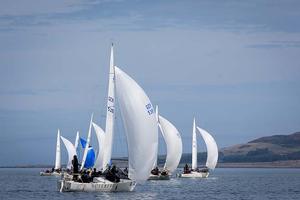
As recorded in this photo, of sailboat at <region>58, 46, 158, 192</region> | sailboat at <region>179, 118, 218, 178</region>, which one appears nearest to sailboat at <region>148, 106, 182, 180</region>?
sailboat at <region>179, 118, 218, 178</region>

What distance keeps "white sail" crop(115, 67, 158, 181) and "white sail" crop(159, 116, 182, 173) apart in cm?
4051

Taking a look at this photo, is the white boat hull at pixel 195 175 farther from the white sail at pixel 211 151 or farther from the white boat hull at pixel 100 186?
the white boat hull at pixel 100 186

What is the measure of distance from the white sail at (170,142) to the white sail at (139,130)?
40514mm

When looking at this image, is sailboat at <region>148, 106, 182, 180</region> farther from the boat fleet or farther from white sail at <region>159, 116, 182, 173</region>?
the boat fleet

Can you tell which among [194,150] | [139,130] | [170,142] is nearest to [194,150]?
[194,150]

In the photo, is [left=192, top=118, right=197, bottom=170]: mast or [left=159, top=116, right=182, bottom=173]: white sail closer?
[left=159, top=116, right=182, bottom=173]: white sail

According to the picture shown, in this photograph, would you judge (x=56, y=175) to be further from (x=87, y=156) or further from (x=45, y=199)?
(x=45, y=199)

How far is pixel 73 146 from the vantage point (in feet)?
422

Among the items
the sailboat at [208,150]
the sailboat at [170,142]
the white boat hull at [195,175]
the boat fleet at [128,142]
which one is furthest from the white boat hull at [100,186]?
the sailboat at [208,150]

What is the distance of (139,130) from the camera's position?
60.5 m

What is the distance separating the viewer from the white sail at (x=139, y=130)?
198ft

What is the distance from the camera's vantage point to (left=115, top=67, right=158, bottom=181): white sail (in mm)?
60469

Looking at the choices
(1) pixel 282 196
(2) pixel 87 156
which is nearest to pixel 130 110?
(1) pixel 282 196

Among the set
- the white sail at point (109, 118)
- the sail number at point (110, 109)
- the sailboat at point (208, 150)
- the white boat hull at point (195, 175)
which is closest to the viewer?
the white sail at point (109, 118)
